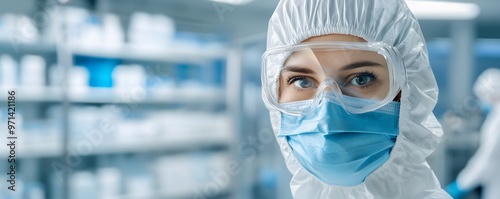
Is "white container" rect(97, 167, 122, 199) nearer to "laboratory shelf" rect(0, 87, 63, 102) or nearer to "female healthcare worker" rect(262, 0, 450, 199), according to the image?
"laboratory shelf" rect(0, 87, 63, 102)

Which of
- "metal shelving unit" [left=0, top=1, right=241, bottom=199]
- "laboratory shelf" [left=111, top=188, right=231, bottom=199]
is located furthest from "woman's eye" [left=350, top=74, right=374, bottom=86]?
"laboratory shelf" [left=111, top=188, right=231, bottom=199]

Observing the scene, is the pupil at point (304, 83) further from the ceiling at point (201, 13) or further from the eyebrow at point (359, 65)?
the ceiling at point (201, 13)

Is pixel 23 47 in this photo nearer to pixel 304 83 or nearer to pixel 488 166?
pixel 304 83

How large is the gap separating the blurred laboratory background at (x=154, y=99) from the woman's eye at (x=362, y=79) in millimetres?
1344

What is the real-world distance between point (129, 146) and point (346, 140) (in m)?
2.32

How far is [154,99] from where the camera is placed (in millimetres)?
3023

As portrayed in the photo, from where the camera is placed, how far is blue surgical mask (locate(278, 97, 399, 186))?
2.81 ft

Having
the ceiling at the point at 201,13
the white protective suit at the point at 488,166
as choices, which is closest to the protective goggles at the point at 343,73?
the ceiling at the point at 201,13

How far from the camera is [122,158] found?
120 inches

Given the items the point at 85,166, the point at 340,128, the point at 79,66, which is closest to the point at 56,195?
the point at 85,166

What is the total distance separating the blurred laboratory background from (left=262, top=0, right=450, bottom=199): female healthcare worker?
1.28 meters

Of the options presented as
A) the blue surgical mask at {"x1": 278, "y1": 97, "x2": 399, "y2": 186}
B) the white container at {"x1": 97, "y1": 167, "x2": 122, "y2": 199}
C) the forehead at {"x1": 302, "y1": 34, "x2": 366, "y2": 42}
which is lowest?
the white container at {"x1": 97, "y1": 167, "x2": 122, "y2": 199}

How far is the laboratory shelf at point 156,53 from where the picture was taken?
2770mm

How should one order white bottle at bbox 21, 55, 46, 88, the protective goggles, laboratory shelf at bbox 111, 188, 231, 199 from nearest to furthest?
the protective goggles
white bottle at bbox 21, 55, 46, 88
laboratory shelf at bbox 111, 188, 231, 199
